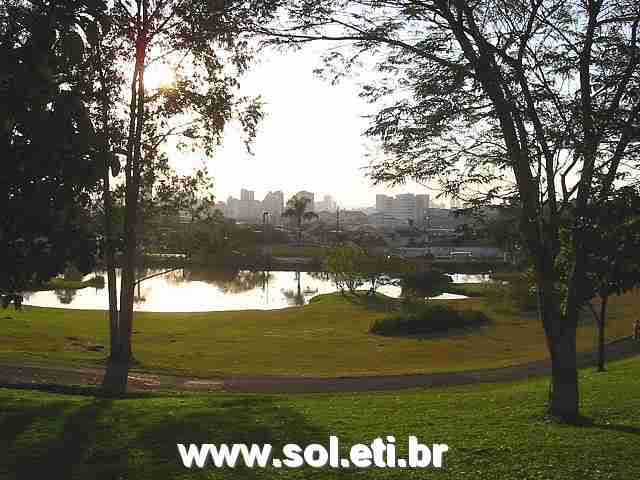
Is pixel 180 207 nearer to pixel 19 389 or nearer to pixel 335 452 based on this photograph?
pixel 19 389

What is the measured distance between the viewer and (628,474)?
6613mm

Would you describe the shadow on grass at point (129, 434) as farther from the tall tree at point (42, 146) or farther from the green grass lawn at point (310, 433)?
the tall tree at point (42, 146)

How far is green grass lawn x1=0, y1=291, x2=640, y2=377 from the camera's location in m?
21.4

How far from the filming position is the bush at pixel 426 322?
32.6m

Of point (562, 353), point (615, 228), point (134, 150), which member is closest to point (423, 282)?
point (134, 150)

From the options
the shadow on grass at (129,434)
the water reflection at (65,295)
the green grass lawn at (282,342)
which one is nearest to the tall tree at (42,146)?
the shadow on grass at (129,434)

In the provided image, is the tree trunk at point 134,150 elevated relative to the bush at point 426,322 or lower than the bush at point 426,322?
elevated

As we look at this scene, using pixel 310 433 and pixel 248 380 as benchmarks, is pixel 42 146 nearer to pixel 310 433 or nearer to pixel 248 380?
pixel 310 433

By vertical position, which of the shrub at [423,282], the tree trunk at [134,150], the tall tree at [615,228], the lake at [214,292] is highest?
the tree trunk at [134,150]

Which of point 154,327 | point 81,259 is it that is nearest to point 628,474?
point 81,259

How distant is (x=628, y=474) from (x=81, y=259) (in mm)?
6430

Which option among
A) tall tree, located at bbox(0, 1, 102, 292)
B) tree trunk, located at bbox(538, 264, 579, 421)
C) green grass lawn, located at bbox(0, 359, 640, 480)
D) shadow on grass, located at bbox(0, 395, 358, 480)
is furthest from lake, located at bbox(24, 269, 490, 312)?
tree trunk, located at bbox(538, 264, 579, 421)

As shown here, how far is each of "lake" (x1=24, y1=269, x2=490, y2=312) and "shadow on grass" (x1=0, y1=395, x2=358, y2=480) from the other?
3264cm

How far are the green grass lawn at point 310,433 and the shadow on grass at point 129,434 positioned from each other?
0.01 metres
